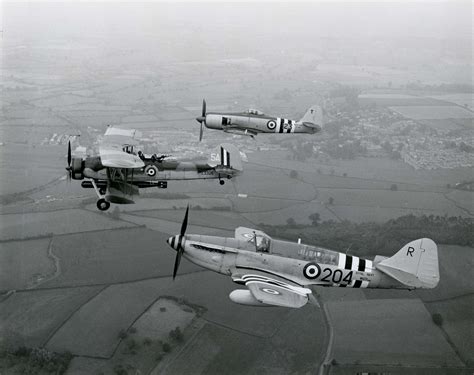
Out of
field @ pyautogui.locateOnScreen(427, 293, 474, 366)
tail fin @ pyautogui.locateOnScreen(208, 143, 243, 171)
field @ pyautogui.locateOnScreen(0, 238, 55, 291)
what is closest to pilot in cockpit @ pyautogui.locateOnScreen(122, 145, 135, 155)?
tail fin @ pyautogui.locateOnScreen(208, 143, 243, 171)

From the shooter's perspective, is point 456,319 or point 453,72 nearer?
point 456,319

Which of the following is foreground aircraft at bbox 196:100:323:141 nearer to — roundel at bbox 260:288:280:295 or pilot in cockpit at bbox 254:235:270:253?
pilot in cockpit at bbox 254:235:270:253

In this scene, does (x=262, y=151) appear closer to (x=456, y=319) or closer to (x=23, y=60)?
(x=456, y=319)

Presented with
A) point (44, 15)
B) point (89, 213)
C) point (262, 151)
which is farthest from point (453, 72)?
point (89, 213)

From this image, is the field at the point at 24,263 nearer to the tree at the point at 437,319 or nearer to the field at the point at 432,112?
the tree at the point at 437,319

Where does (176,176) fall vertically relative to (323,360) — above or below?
above

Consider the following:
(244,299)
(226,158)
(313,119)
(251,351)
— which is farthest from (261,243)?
(313,119)
